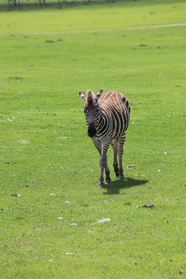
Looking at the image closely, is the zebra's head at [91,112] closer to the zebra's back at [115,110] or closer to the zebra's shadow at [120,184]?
the zebra's back at [115,110]

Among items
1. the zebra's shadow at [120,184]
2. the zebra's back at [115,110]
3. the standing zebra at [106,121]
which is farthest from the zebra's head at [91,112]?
the zebra's shadow at [120,184]

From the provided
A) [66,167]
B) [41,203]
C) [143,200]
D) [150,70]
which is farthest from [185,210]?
[150,70]

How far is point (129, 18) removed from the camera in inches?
2490

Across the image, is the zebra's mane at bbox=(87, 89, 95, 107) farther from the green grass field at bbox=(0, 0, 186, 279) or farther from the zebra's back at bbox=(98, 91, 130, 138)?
the green grass field at bbox=(0, 0, 186, 279)

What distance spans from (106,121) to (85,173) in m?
1.67

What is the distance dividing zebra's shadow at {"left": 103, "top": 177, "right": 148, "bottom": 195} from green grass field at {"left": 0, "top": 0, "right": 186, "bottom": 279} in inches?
0.9

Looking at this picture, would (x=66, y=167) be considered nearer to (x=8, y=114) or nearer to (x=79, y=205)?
(x=79, y=205)

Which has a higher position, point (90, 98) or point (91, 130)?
point (90, 98)

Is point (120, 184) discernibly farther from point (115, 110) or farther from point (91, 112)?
point (91, 112)

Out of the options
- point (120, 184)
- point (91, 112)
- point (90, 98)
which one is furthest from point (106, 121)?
point (120, 184)

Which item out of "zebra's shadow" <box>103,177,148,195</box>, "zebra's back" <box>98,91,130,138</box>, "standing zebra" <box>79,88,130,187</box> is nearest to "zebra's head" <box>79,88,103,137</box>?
"standing zebra" <box>79,88,130,187</box>

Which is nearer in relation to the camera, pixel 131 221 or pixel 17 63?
pixel 131 221

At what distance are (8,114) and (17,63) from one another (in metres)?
12.6

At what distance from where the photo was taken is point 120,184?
14820 millimetres
